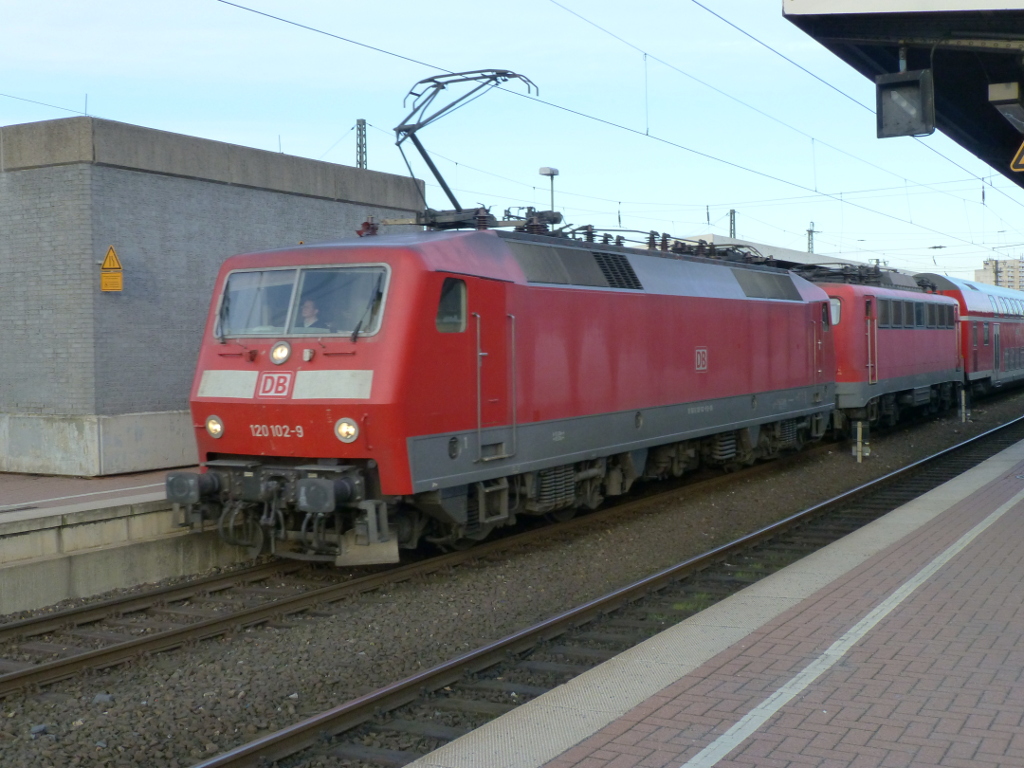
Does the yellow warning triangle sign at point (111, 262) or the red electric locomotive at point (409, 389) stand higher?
the yellow warning triangle sign at point (111, 262)

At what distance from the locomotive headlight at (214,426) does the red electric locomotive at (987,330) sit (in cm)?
2287

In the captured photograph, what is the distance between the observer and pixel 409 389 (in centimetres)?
856

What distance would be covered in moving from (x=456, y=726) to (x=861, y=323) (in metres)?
16.4

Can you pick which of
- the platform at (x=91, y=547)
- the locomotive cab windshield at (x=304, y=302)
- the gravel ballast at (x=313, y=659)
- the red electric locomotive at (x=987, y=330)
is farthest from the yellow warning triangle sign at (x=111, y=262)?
the red electric locomotive at (x=987, y=330)

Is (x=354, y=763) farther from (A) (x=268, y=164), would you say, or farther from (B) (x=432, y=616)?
(A) (x=268, y=164)

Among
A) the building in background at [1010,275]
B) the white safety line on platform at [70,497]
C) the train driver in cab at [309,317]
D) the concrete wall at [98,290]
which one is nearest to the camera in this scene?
the train driver in cab at [309,317]

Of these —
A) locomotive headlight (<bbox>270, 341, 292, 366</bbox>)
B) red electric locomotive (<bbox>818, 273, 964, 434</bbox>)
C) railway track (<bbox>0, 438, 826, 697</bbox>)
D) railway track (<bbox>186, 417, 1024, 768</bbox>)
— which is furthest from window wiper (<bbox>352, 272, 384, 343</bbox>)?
red electric locomotive (<bbox>818, 273, 964, 434</bbox>)

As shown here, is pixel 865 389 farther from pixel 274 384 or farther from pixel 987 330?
pixel 274 384

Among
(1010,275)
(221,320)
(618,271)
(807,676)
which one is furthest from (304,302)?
(1010,275)

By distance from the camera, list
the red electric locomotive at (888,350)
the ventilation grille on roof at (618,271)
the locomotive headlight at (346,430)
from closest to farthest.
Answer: the locomotive headlight at (346,430), the ventilation grille on roof at (618,271), the red electric locomotive at (888,350)

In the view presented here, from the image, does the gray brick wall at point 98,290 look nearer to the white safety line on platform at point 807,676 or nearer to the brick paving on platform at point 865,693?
the brick paving on platform at point 865,693

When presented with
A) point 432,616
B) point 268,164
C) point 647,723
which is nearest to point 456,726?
point 647,723

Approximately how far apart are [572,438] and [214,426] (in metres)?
3.79

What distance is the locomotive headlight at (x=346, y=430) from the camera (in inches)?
336
